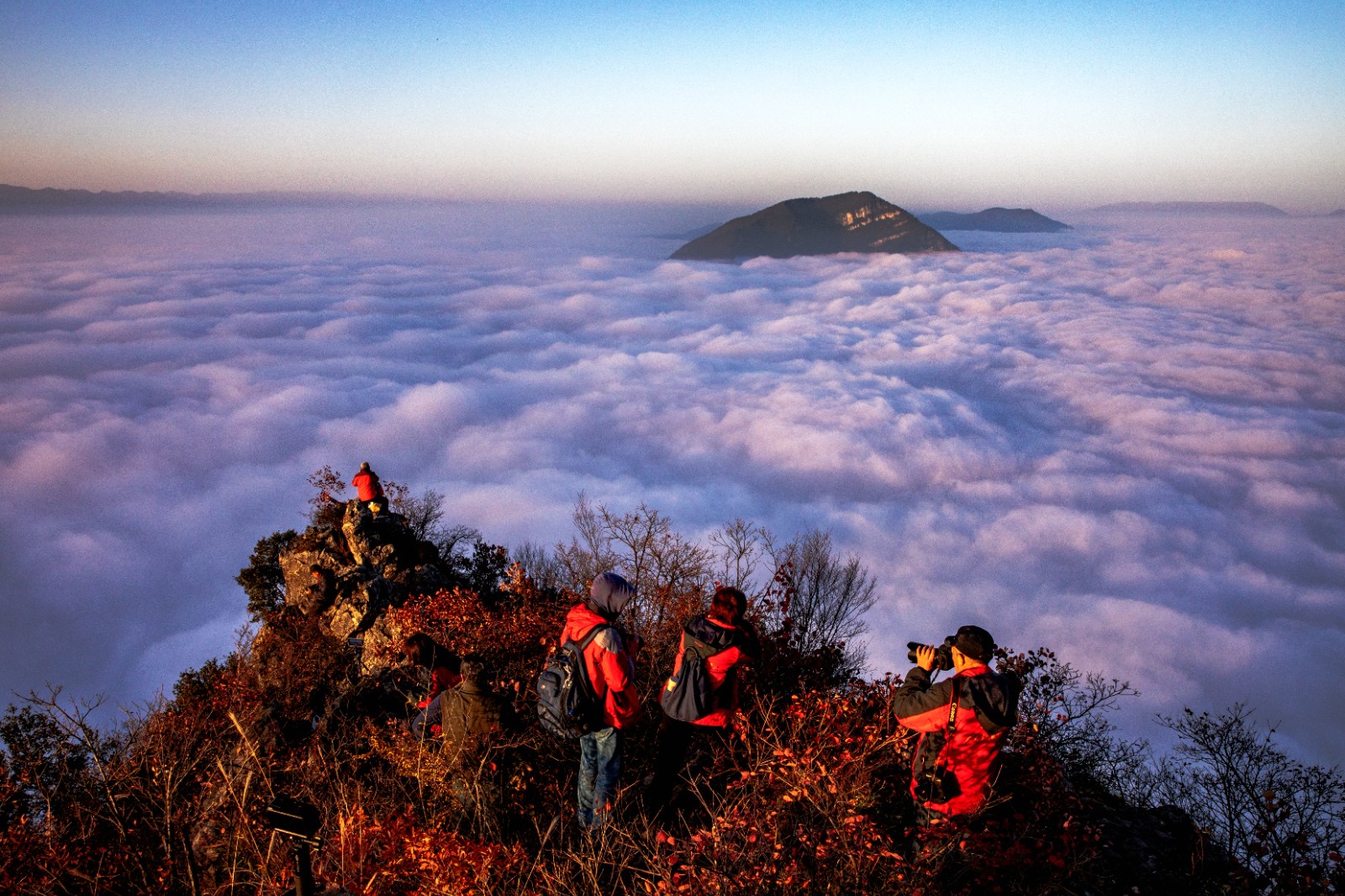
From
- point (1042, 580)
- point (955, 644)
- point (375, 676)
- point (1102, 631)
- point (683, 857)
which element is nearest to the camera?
point (955, 644)

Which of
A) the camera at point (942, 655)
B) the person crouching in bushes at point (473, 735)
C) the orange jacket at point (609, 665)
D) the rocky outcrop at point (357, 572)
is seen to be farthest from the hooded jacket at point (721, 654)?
the rocky outcrop at point (357, 572)

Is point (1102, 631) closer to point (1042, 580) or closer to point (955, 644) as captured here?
point (1042, 580)

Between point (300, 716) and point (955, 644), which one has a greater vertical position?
point (955, 644)

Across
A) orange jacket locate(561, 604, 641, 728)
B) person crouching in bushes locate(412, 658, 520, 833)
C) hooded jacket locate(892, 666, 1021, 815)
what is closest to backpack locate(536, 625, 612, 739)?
orange jacket locate(561, 604, 641, 728)

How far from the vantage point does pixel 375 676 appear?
973cm

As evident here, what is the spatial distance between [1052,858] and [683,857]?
2.58m

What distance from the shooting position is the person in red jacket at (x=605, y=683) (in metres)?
5.28

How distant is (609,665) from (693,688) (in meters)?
0.80

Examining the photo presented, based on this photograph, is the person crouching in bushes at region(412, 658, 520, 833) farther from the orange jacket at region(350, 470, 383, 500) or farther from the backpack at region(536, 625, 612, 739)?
the orange jacket at region(350, 470, 383, 500)

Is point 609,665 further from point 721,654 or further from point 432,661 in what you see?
point 432,661

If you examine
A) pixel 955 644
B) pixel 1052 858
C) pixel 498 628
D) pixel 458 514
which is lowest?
pixel 458 514

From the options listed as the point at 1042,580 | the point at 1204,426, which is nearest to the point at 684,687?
the point at 1042,580

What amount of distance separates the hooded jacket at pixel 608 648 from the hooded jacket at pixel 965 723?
1.97 metres

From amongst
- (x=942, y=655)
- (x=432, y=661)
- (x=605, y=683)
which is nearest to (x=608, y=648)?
(x=605, y=683)
